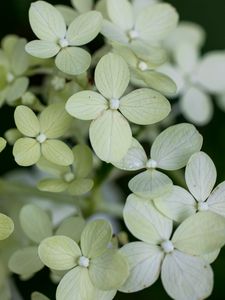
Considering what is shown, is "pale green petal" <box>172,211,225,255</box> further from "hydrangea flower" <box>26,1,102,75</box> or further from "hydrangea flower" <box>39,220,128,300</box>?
"hydrangea flower" <box>26,1,102,75</box>

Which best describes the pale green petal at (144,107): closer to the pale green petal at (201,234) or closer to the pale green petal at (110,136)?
the pale green petal at (110,136)

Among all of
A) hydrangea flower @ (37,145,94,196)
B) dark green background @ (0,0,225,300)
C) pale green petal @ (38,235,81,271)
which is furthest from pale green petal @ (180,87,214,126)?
pale green petal @ (38,235,81,271)

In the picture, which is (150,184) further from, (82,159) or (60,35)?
(60,35)

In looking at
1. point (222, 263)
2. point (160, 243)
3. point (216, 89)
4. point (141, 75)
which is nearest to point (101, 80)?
point (141, 75)

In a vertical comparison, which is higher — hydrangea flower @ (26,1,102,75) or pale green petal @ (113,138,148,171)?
hydrangea flower @ (26,1,102,75)

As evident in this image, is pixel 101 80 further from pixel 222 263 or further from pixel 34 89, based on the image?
pixel 222 263
